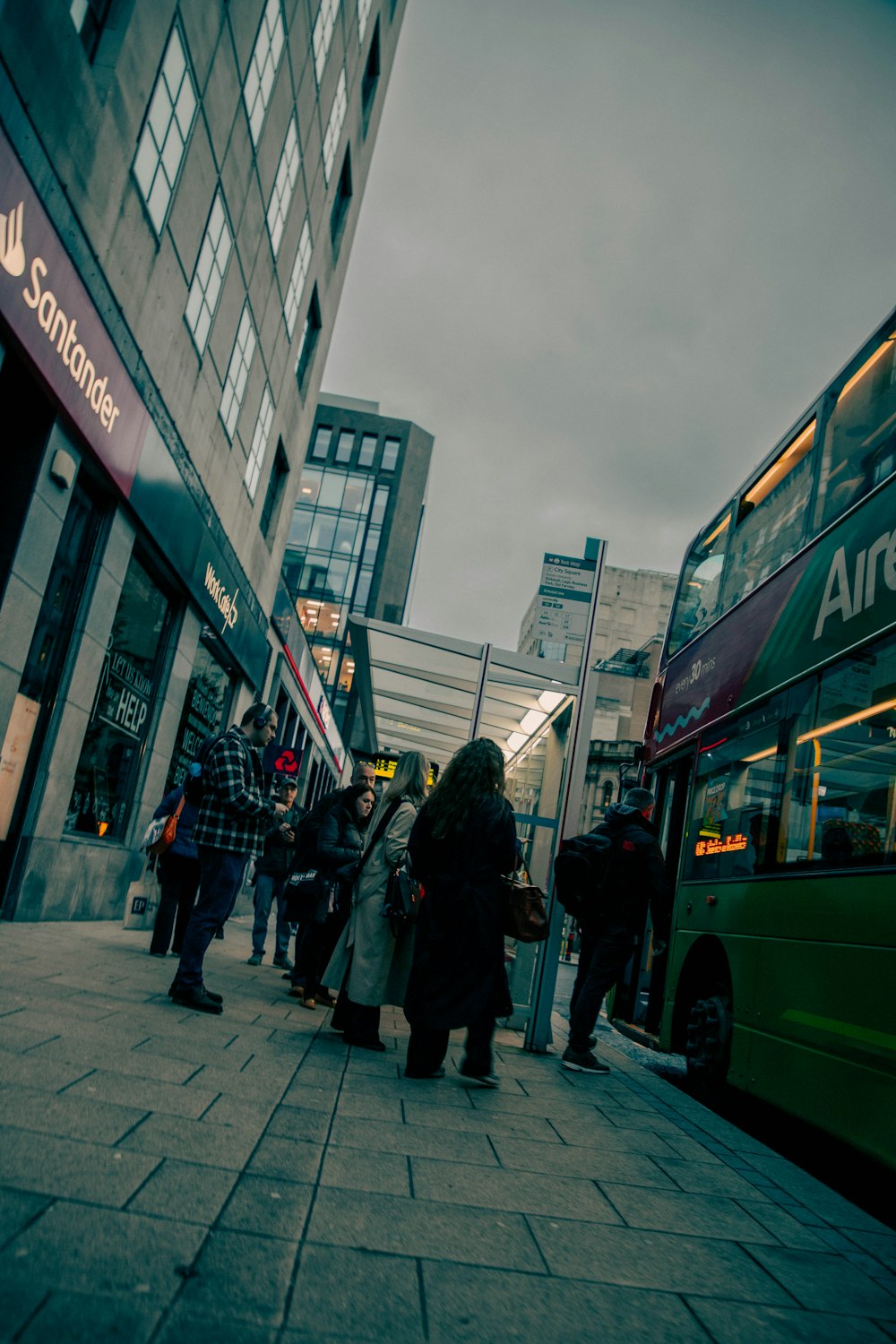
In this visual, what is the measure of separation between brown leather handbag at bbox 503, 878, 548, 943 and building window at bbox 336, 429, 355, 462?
59034mm

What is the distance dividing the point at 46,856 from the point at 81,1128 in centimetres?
577

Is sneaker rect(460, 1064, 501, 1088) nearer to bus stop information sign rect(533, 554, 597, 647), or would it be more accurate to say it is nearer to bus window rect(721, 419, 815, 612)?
bus stop information sign rect(533, 554, 597, 647)

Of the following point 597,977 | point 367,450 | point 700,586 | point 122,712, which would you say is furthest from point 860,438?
point 367,450

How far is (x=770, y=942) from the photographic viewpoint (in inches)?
208

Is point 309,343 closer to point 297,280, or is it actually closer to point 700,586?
point 297,280

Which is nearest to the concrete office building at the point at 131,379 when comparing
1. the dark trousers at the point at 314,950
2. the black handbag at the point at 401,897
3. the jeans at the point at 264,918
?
the jeans at the point at 264,918

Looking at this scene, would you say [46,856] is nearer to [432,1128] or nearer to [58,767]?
[58,767]

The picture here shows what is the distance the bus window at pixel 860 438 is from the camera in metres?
5.31

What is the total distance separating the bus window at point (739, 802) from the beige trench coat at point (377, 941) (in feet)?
7.19

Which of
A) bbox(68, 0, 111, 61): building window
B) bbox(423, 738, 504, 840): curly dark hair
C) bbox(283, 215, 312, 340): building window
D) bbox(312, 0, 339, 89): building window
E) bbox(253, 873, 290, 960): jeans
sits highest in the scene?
bbox(312, 0, 339, 89): building window

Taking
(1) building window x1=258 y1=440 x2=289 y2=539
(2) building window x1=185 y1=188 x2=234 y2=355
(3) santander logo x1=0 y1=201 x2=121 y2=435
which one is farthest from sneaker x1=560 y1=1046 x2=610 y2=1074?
(1) building window x1=258 y1=440 x2=289 y2=539

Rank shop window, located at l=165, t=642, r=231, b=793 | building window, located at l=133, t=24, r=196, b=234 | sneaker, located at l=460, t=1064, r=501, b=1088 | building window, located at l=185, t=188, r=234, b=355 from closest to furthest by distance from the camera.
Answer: sneaker, located at l=460, t=1064, r=501, b=1088 < building window, located at l=133, t=24, r=196, b=234 < building window, located at l=185, t=188, r=234, b=355 < shop window, located at l=165, t=642, r=231, b=793

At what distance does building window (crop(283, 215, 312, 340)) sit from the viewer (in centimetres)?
1570

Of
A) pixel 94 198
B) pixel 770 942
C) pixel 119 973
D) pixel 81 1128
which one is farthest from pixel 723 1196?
pixel 94 198
